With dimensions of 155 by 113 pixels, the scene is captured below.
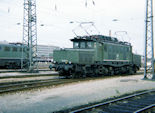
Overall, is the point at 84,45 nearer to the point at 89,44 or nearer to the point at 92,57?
the point at 89,44

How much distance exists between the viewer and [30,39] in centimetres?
2238

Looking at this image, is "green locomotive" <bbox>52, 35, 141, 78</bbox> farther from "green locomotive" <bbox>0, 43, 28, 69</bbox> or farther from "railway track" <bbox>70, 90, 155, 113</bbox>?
"green locomotive" <bbox>0, 43, 28, 69</bbox>

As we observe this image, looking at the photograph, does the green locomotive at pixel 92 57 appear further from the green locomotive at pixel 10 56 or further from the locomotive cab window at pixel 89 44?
the green locomotive at pixel 10 56

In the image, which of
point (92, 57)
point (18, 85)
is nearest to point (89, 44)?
point (92, 57)

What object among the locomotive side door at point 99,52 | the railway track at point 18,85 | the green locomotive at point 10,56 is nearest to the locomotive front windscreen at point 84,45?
the locomotive side door at point 99,52

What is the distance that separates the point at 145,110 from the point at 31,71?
17595 mm

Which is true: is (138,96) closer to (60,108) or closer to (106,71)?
(60,108)

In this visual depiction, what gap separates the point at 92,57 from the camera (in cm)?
1756

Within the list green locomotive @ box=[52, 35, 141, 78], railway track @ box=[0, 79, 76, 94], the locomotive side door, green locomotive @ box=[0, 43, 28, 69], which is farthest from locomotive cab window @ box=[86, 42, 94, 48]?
green locomotive @ box=[0, 43, 28, 69]

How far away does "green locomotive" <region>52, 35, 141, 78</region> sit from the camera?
1627cm

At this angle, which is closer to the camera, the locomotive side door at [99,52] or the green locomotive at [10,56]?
the locomotive side door at [99,52]

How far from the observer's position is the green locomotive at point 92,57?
1627 cm

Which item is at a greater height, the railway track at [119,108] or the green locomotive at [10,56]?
the green locomotive at [10,56]

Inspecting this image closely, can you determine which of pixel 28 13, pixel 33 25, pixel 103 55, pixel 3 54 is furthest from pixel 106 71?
pixel 3 54
